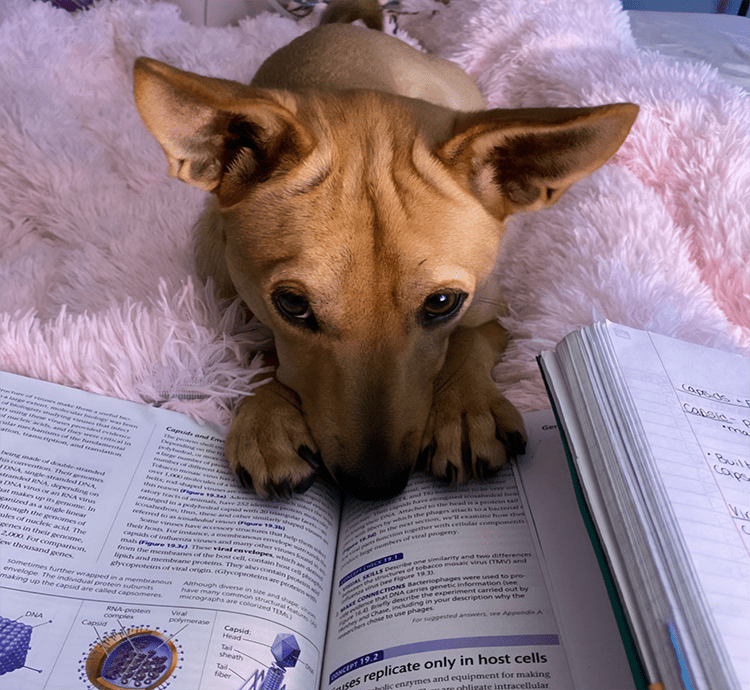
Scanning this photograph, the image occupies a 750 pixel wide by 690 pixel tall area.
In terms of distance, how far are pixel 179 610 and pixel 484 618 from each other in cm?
54

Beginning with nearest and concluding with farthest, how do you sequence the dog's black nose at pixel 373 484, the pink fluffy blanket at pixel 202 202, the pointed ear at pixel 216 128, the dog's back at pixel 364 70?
the pointed ear at pixel 216 128 → the dog's black nose at pixel 373 484 → the pink fluffy blanket at pixel 202 202 → the dog's back at pixel 364 70

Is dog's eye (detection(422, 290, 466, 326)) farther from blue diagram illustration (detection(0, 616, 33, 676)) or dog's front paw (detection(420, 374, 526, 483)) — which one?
blue diagram illustration (detection(0, 616, 33, 676))

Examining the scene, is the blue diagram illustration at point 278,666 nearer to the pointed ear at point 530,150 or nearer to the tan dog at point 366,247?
the tan dog at point 366,247

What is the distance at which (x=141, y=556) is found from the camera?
3.84 feet

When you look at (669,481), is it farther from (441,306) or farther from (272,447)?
(272,447)

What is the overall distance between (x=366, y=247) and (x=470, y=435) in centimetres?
47

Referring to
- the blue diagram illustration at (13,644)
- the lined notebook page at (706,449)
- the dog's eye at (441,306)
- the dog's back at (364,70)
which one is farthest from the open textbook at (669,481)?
the dog's back at (364,70)

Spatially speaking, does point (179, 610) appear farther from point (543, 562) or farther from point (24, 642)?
point (543, 562)

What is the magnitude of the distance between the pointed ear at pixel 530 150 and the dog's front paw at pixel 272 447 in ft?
2.28

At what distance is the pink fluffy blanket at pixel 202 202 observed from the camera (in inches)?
61.8

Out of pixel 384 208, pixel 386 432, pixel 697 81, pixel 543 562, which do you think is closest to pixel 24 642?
pixel 386 432

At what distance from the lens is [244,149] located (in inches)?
53.7

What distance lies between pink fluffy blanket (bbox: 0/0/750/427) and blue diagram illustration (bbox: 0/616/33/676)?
586 mm

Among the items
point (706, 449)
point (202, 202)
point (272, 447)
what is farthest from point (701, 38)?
point (272, 447)
